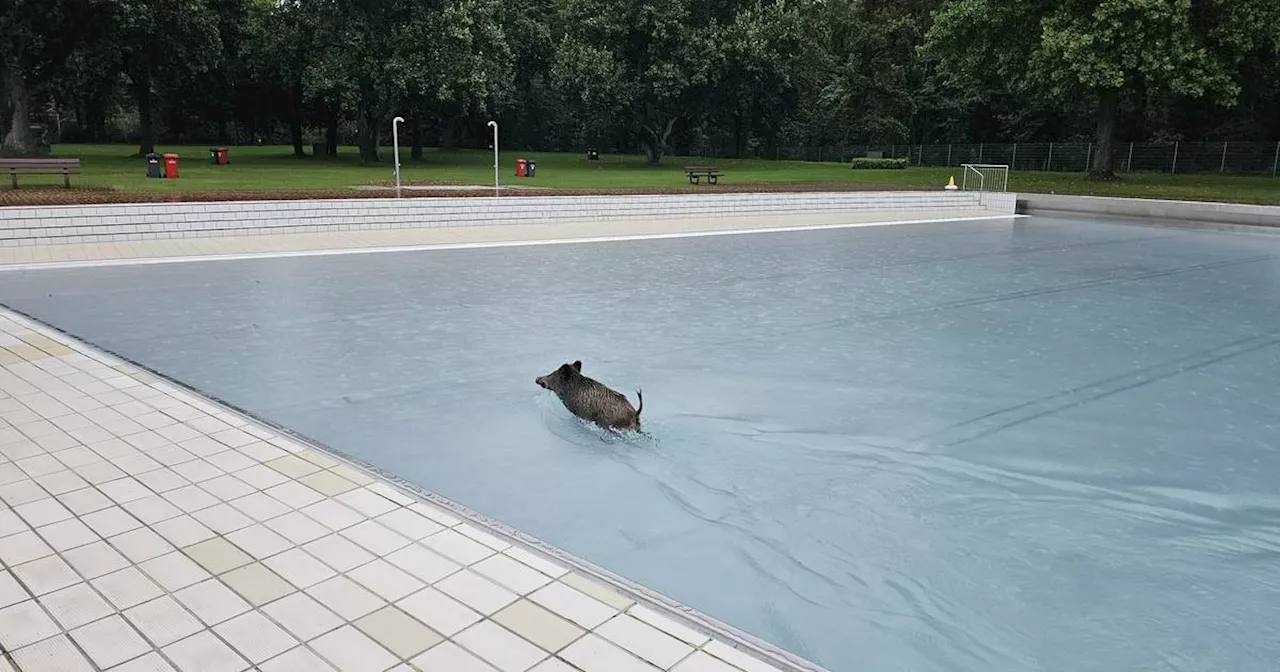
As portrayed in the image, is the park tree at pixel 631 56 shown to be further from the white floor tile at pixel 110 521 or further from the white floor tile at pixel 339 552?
the white floor tile at pixel 339 552

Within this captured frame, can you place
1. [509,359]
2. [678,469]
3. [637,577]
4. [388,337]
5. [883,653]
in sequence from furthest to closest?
[388,337]
[509,359]
[678,469]
[637,577]
[883,653]

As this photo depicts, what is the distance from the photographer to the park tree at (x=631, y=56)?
31.2 metres

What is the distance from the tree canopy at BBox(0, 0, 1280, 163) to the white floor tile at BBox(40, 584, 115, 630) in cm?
2395

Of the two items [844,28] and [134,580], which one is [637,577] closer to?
[134,580]

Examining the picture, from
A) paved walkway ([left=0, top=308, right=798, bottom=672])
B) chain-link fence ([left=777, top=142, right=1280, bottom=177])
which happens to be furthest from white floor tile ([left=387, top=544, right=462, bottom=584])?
chain-link fence ([left=777, top=142, right=1280, bottom=177])

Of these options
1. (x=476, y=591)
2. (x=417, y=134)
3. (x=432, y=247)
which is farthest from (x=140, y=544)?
(x=417, y=134)

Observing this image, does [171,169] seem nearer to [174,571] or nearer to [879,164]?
[174,571]

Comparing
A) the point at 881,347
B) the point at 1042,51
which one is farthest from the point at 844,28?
the point at 881,347

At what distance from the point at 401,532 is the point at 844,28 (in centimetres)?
4080

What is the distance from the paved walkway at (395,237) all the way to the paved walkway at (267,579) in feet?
22.1

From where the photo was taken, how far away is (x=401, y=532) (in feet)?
10.3

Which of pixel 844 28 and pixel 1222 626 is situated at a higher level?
pixel 844 28

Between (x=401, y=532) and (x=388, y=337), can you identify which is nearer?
(x=401, y=532)

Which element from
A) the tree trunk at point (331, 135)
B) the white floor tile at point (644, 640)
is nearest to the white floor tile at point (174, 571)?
the white floor tile at point (644, 640)
